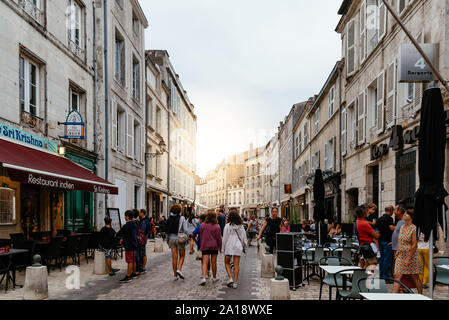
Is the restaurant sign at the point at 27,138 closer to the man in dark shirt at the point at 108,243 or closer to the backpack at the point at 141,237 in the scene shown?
the man in dark shirt at the point at 108,243

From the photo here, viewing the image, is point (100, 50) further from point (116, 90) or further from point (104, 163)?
point (104, 163)

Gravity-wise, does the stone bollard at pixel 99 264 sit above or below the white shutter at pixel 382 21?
below

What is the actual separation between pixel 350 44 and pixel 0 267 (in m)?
15.6

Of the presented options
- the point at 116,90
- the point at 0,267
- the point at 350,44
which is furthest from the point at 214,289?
the point at 350,44

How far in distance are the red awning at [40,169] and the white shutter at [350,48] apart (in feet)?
37.7

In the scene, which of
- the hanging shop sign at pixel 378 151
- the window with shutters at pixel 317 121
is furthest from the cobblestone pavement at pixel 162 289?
the window with shutters at pixel 317 121

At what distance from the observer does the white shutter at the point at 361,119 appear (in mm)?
14875

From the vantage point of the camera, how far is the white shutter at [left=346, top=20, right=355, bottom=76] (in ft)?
54.9

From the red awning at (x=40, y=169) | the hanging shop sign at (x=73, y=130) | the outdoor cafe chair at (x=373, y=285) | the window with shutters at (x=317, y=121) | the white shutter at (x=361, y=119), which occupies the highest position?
the window with shutters at (x=317, y=121)

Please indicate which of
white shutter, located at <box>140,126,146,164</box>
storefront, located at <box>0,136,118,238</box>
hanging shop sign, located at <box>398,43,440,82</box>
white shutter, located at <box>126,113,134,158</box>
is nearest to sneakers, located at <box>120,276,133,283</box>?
storefront, located at <box>0,136,118,238</box>

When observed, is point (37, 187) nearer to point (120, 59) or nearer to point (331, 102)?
point (120, 59)

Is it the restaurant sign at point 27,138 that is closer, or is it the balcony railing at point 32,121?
the restaurant sign at point 27,138
